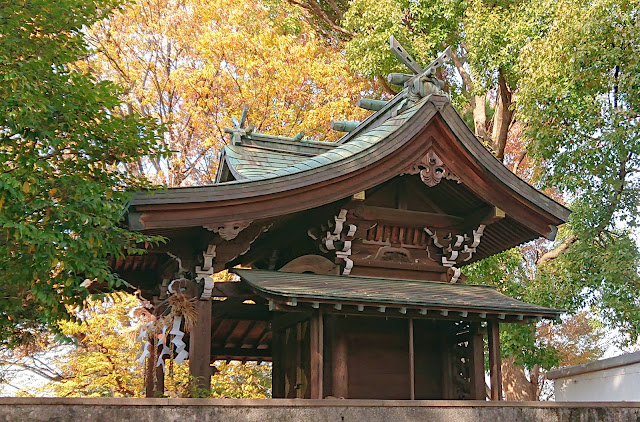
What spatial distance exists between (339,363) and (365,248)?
6.29ft

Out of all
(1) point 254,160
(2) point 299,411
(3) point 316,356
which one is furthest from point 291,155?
(2) point 299,411

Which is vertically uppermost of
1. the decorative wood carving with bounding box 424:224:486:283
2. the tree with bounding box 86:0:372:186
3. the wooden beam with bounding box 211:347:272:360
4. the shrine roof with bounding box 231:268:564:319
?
the tree with bounding box 86:0:372:186

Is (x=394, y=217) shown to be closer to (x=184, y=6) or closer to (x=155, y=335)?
(x=155, y=335)

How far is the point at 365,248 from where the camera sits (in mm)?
11078

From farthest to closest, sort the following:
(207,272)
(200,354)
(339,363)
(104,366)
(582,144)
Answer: (104,366)
(582,144)
(339,363)
(207,272)
(200,354)

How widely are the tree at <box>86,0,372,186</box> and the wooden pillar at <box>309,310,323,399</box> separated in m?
14.3

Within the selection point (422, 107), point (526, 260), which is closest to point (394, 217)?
point (422, 107)

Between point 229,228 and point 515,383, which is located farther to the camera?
point 515,383

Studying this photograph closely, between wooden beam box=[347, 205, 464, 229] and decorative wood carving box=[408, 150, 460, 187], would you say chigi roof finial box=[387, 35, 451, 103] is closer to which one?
decorative wood carving box=[408, 150, 460, 187]

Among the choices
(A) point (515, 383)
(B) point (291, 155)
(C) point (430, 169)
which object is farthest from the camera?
(A) point (515, 383)

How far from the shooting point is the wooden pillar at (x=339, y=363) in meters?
9.99

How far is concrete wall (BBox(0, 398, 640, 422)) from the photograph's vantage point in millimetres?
6355

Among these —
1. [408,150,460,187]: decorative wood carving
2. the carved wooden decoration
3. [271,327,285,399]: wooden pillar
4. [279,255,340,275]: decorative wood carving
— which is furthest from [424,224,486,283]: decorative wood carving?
[271,327,285,399]: wooden pillar

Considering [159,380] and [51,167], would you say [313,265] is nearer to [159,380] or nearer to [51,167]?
[159,380]
